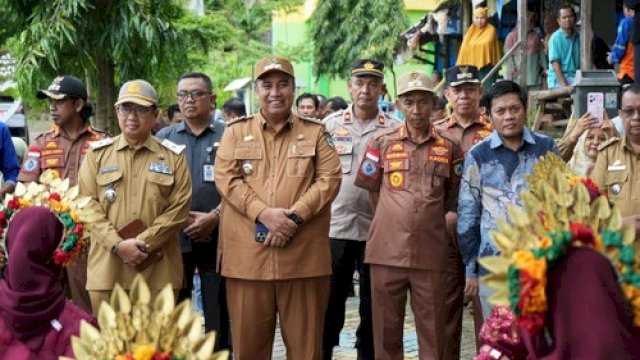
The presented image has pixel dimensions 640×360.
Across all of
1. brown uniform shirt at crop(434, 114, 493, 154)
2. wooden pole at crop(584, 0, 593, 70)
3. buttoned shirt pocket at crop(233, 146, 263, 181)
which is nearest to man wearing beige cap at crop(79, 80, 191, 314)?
buttoned shirt pocket at crop(233, 146, 263, 181)

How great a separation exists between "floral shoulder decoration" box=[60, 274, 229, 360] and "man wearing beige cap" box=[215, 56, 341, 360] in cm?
261

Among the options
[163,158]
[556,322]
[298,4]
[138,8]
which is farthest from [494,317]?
[298,4]

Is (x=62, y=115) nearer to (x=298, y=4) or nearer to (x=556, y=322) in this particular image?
(x=556, y=322)

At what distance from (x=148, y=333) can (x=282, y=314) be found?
115 inches

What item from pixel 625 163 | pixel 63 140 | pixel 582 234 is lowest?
pixel 582 234

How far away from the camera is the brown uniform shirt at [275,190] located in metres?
6.40

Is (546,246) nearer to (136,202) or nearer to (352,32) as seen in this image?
(136,202)

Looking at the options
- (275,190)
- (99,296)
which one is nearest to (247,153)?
(275,190)

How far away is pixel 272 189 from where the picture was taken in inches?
255

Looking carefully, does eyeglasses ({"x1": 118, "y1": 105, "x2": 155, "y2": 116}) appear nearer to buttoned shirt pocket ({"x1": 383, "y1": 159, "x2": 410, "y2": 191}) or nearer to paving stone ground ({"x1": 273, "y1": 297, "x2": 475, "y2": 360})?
buttoned shirt pocket ({"x1": 383, "y1": 159, "x2": 410, "y2": 191})

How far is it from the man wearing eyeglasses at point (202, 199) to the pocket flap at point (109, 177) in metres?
0.73

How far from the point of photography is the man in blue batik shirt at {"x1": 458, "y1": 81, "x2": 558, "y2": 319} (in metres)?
6.36

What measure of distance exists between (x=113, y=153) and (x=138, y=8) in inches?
170

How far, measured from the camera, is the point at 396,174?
6930 mm
